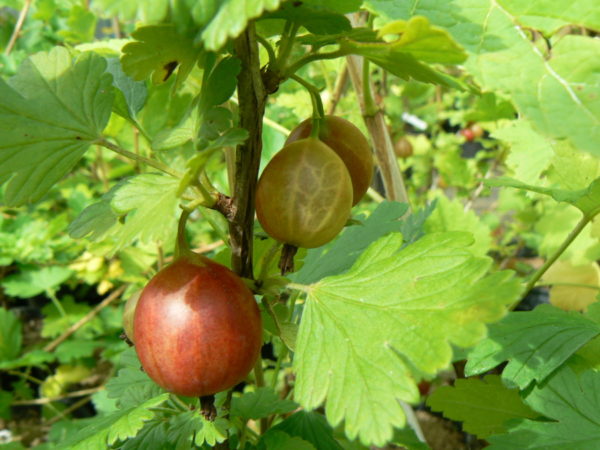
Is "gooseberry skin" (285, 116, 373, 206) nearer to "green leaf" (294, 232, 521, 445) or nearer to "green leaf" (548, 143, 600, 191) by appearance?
"green leaf" (294, 232, 521, 445)

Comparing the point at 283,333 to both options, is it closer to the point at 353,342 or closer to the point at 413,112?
the point at 353,342

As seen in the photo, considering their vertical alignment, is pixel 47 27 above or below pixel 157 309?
below

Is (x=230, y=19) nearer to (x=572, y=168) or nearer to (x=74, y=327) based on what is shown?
(x=572, y=168)

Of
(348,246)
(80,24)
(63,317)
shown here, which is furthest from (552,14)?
(63,317)

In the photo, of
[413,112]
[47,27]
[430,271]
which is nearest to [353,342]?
[430,271]

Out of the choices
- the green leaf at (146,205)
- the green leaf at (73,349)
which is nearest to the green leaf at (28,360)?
the green leaf at (73,349)

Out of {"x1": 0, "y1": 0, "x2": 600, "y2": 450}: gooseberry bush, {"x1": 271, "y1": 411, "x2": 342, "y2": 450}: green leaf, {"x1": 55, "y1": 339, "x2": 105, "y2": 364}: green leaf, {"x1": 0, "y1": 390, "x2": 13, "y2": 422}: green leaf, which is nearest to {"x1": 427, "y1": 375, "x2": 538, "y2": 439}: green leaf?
{"x1": 0, "y1": 0, "x2": 600, "y2": 450}: gooseberry bush

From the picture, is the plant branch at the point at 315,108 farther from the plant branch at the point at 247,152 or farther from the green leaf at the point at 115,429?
the green leaf at the point at 115,429
